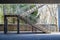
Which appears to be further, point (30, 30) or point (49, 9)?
point (49, 9)

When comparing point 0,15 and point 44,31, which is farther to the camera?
point 0,15

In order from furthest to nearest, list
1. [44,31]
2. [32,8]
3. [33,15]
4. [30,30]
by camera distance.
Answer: [33,15] < [32,8] < [30,30] < [44,31]

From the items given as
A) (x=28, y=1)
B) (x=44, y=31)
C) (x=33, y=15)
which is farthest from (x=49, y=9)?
(x=28, y=1)

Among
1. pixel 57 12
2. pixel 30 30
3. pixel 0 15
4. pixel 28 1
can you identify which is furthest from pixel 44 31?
pixel 0 15

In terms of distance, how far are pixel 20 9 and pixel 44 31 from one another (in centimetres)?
486

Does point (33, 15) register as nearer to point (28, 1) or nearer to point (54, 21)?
point (54, 21)

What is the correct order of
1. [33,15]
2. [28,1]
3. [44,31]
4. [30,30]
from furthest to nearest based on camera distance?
[33,15]
[30,30]
[44,31]
[28,1]

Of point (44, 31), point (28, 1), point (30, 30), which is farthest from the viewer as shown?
point (30, 30)

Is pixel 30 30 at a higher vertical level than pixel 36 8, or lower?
lower

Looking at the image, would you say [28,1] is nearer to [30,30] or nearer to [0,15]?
[30,30]

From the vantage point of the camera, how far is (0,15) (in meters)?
15.1

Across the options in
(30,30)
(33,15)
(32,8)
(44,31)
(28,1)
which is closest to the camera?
(28,1)

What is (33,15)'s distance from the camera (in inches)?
631

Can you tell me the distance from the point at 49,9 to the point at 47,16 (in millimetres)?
765
